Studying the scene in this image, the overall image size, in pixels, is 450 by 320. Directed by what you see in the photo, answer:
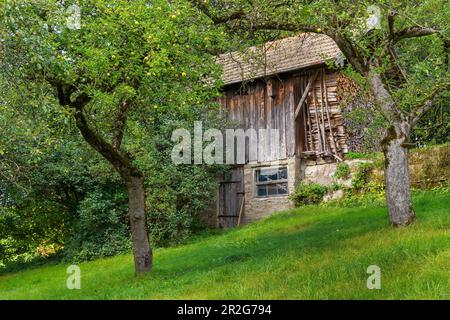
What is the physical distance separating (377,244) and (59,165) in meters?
16.5

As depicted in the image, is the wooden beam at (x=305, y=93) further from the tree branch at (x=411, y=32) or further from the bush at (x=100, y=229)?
the tree branch at (x=411, y=32)

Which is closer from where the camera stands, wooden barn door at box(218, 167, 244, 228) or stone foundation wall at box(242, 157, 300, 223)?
stone foundation wall at box(242, 157, 300, 223)

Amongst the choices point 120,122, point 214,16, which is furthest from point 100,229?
point 214,16

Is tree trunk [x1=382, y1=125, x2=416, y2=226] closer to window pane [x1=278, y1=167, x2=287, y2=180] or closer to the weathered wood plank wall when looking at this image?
the weathered wood plank wall

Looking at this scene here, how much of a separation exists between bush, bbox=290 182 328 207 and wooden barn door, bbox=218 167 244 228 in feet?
10.5

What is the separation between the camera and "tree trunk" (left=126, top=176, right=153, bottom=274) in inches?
505

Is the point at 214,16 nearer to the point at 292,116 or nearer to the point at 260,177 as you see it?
the point at 292,116

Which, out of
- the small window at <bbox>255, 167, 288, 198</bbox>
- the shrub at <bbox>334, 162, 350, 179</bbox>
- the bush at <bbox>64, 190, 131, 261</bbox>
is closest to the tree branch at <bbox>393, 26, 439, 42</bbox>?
the shrub at <bbox>334, 162, 350, 179</bbox>

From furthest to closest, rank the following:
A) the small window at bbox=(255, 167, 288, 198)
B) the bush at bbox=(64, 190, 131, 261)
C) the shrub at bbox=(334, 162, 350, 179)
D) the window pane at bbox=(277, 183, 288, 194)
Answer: the small window at bbox=(255, 167, 288, 198) → the window pane at bbox=(277, 183, 288, 194) → the shrub at bbox=(334, 162, 350, 179) → the bush at bbox=(64, 190, 131, 261)

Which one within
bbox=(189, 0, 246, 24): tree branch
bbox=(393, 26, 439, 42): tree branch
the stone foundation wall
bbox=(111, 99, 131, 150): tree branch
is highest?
bbox=(189, 0, 246, 24): tree branch

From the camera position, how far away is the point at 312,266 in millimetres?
9703

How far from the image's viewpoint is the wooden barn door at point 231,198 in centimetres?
2517
